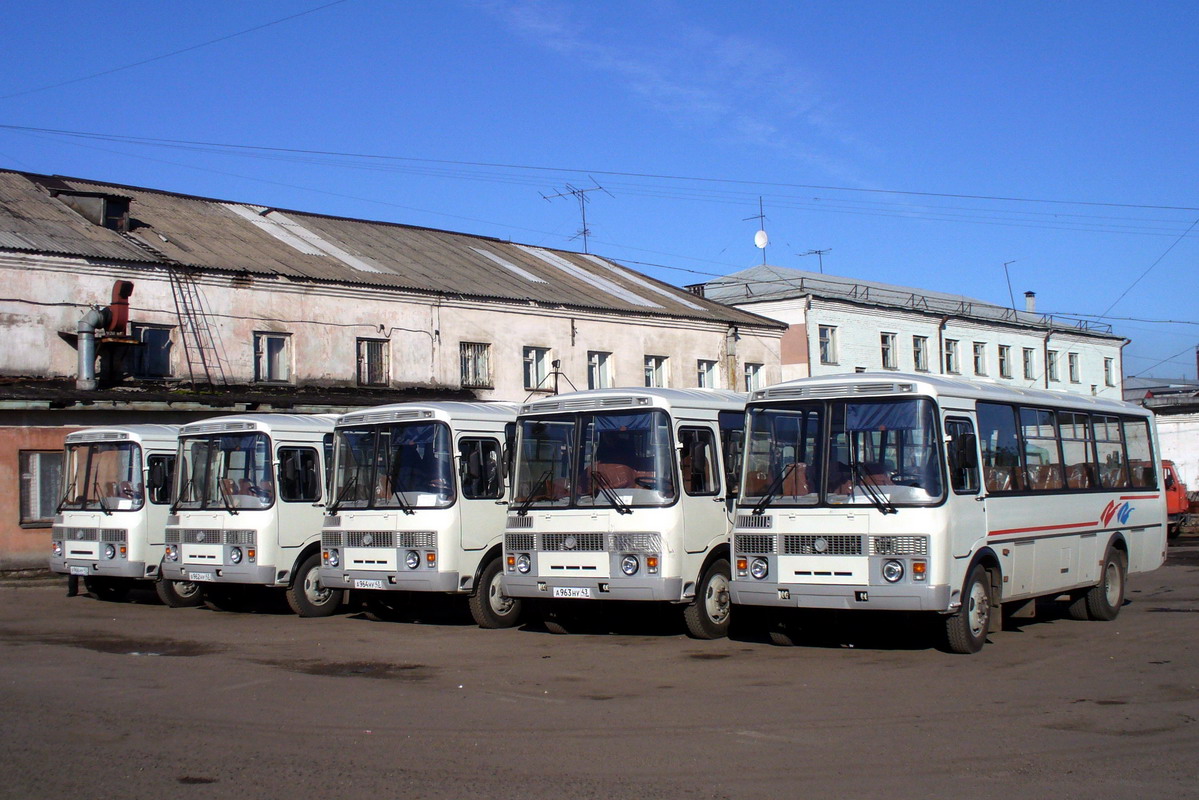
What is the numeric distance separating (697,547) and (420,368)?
62.7 ft

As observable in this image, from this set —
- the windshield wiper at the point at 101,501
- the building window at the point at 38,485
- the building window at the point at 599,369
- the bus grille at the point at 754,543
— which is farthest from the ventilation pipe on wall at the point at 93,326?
the bus grille at the point at 754,543

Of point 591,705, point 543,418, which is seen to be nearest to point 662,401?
point 543,418

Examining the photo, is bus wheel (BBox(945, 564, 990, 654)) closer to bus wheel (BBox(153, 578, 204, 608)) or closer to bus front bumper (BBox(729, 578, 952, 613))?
bus front bumper (BBox(729, 578, 952, 613))

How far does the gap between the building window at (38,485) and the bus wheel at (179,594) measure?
20.7ft

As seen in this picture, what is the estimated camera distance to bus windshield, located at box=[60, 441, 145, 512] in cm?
1877

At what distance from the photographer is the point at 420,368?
31453 mm

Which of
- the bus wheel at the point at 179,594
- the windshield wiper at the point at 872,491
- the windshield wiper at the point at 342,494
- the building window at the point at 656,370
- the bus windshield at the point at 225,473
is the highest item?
the building window at the point at 656,370

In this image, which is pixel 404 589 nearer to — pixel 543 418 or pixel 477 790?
pixel 543 418

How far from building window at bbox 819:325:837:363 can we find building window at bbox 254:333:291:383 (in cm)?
2214

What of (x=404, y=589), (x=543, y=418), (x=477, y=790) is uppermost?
(x=543, y=418)

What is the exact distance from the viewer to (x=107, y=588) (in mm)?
20266

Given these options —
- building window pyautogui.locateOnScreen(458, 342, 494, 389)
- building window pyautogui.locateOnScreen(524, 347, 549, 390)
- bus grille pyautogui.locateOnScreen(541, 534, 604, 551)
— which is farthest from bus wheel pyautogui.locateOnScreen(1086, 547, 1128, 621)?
building window pyautogui.locateOnScreen(524, 347, 549, 390)

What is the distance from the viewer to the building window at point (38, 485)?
2388 cm

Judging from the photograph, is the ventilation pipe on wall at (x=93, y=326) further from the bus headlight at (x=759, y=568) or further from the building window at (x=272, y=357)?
the bus headlight at (x=759, y=568)
